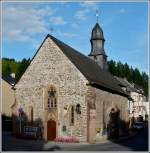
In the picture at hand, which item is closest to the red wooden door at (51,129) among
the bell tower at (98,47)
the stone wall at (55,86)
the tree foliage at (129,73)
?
the stone wall at (55,86)

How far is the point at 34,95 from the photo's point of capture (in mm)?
39281

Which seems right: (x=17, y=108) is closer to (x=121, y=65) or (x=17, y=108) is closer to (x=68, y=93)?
(x=68, y=93)

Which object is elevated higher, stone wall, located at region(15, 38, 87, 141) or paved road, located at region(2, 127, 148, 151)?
stone wall, located at region(15, 38, 87, 141)

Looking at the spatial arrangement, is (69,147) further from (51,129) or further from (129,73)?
(129,73)

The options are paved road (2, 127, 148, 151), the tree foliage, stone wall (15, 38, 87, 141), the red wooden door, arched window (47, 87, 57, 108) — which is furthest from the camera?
the tree foliage

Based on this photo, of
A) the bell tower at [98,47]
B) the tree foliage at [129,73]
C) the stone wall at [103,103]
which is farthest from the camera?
the tree foliage at [129,73]

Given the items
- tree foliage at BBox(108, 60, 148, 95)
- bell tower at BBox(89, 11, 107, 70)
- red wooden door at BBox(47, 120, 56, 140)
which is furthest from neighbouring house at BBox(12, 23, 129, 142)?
tree foliage at BBox(108, 60, 148, 95)

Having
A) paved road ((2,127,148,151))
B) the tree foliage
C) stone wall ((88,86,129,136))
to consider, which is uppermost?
the tree foliage

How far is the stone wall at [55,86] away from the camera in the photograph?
37031 millimetres

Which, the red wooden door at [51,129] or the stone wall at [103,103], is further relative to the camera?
the stone wall at [103,103]

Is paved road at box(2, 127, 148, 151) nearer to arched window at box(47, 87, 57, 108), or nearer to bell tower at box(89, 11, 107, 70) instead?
arched window at box(47, 87, 57, 108)

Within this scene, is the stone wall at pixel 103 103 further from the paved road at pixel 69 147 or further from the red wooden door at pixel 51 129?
the paved road at pixel 69 147

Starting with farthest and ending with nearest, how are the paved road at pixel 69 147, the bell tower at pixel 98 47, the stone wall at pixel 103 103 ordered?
the bell tower at pixel 98 47 < the stone wall at pixel 103 103 < the paved road at pixel 69 147

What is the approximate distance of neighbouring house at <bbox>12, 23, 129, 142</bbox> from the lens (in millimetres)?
36906
